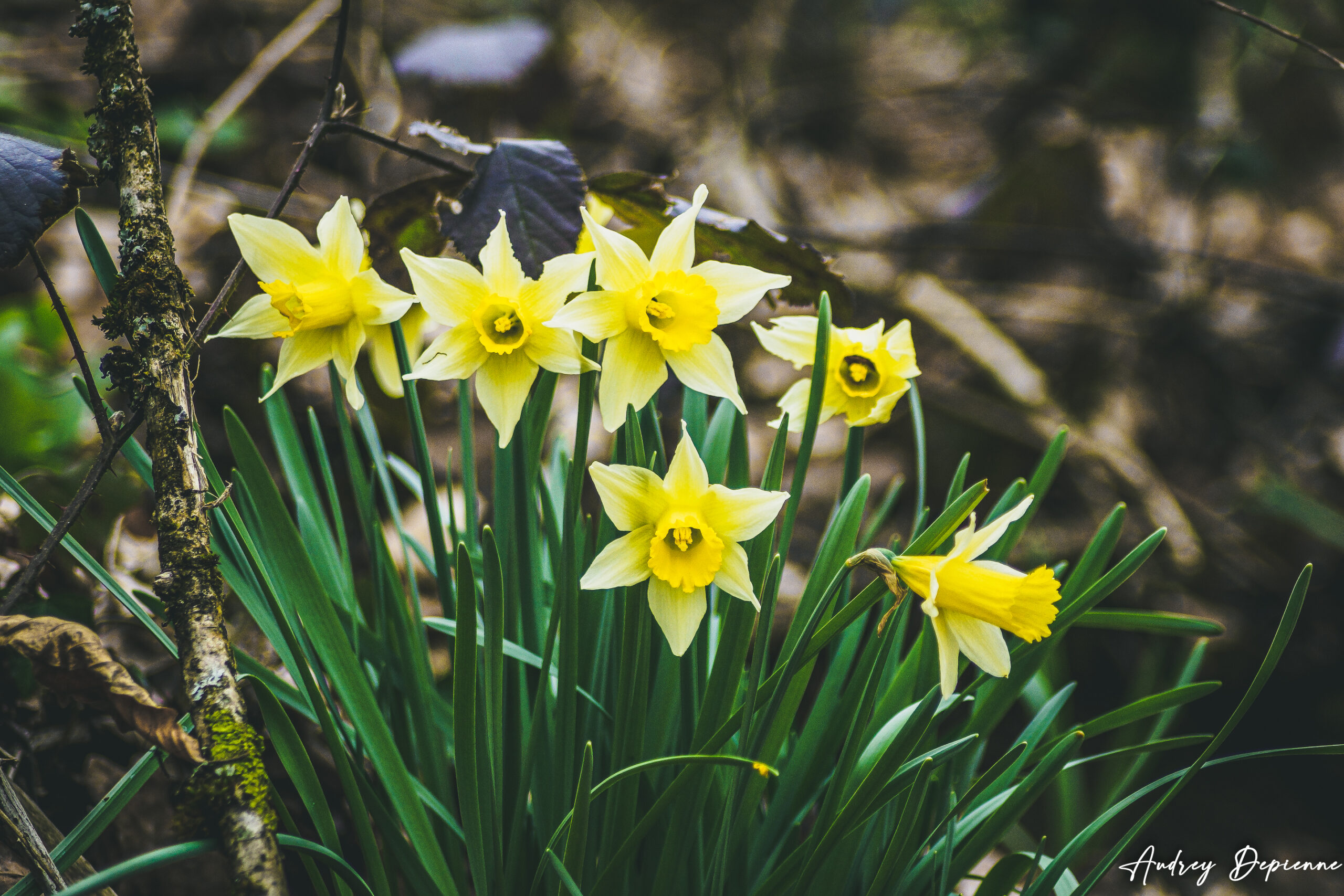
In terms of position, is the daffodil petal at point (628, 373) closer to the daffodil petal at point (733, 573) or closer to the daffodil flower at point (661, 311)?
the daffodil flower at point (661, 311)

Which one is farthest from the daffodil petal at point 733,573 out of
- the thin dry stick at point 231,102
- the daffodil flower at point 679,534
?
the thin dry stick at point 231,102

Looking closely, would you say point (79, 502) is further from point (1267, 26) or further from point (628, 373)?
point (1267, 26)

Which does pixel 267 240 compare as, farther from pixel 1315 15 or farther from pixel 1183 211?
pixel 1315 15

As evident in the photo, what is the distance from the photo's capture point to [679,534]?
0.56 metres

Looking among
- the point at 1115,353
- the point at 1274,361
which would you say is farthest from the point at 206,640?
the point at 1274,361

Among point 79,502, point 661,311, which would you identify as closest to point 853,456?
point 661,311

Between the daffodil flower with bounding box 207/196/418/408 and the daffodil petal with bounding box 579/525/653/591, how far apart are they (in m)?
0.24

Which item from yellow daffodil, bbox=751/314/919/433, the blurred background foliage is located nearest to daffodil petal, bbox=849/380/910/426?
yellow daffodil, bbox=751/314/919/433

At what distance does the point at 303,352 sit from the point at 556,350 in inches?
8.8

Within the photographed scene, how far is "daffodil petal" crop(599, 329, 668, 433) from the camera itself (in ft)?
1.87

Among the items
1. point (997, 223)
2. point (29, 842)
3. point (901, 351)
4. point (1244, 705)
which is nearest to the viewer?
point (29, 842)

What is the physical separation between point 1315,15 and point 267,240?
384 cm

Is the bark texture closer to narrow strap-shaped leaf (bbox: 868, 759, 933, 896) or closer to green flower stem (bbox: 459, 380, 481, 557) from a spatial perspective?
green flower stem (bbox: 459, 380, 481, 557)

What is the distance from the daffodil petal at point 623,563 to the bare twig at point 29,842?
40 cm
